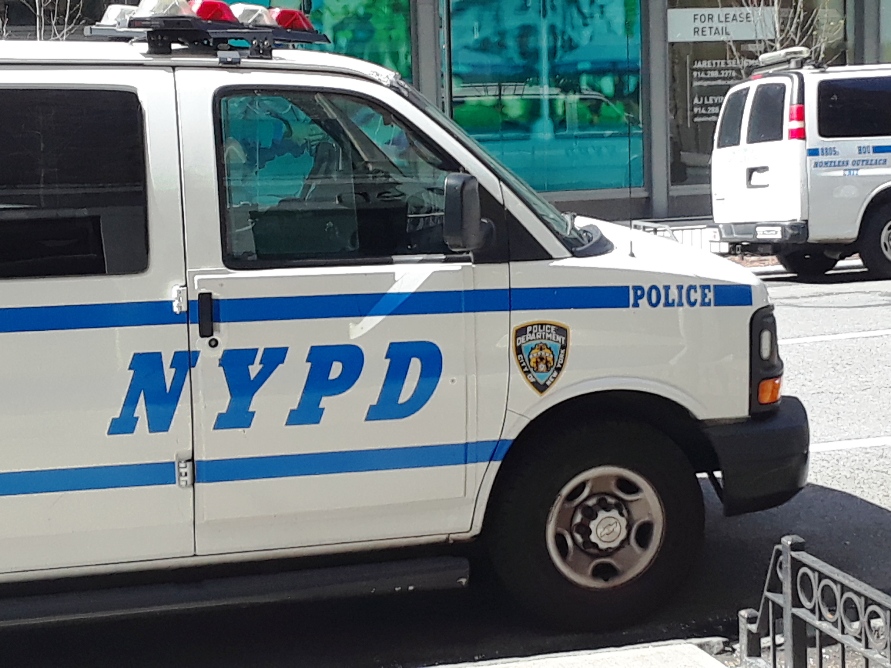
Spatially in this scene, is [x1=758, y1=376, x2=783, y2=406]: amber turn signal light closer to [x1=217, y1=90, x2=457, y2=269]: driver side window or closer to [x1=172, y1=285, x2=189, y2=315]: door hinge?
[x1=217, y1=90, x2=457, y2=269]: driver side window

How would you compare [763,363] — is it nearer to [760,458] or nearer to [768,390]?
[768,390]

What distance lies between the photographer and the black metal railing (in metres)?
3.45

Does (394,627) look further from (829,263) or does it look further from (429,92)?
(429,92)

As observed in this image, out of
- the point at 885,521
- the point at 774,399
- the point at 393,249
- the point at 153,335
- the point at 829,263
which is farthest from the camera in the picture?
the point at 829,263

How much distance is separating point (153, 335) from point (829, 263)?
1238cm

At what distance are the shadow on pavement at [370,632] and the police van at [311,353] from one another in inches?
7.5

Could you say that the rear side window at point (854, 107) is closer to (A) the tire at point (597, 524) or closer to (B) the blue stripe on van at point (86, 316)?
(A) the tire at point (597, 524)

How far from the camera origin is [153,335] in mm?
4008

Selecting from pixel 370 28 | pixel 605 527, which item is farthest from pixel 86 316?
pixel 370 28

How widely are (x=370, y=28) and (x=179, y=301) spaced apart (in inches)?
627

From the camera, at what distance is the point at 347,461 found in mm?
4191

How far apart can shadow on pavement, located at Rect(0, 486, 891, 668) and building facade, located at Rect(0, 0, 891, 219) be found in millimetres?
14390

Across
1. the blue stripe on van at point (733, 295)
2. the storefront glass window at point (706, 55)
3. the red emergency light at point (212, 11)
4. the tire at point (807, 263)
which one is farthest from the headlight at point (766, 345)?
the storefront glass window at point (706, 55)

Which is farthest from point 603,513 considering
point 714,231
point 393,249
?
point 714,231
